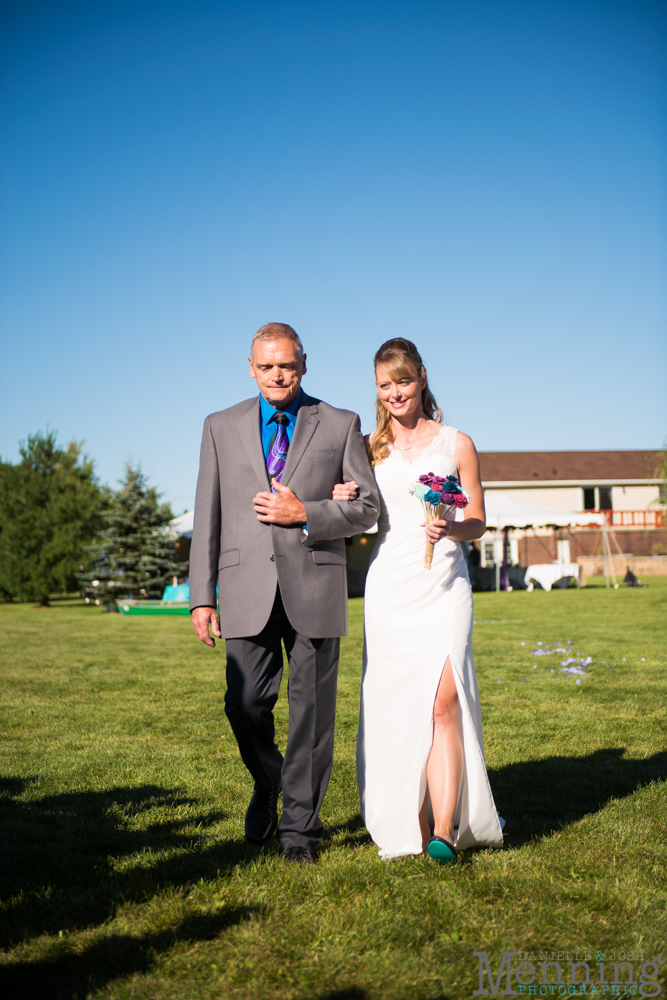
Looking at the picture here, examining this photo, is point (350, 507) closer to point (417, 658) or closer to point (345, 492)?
point (345, 492)

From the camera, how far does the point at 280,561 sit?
12.0 feet

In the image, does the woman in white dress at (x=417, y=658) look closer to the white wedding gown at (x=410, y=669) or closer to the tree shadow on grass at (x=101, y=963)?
the white wedding gown at (x=410, y=669)

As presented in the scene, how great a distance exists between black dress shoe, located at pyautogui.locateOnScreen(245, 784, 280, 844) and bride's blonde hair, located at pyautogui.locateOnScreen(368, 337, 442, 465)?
5.77ft

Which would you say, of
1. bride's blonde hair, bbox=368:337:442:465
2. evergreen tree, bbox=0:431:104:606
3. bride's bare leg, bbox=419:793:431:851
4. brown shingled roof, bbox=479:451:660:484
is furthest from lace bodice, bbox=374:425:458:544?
brown shingled roof, bbox=479:451:660:484

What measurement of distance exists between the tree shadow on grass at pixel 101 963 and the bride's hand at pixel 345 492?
5.88 feet

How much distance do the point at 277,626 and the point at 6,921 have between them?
1602 mm

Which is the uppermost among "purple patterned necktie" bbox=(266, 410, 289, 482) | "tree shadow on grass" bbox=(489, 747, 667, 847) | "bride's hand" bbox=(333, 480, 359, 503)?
"purple patterned necktie" bbox=(266, 410, 289, 482)

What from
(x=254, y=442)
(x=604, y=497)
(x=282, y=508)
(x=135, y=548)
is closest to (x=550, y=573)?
(x=135, y=548)

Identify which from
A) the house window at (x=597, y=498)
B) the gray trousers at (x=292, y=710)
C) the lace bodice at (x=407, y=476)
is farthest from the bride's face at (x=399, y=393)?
the house window at (x=597, y=498)

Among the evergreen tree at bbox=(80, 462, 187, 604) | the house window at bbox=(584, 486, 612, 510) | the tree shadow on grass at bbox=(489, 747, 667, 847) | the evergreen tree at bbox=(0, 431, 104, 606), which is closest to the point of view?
the tree shadow on grass at bbox=(489, 747, 667, 847)

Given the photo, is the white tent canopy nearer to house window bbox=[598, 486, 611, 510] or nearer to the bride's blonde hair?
the bride's blonde hair

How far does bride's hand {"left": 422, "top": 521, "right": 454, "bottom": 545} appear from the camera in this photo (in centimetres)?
371

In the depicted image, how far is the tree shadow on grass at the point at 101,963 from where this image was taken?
2.54 m

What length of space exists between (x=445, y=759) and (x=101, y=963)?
5.46ft
